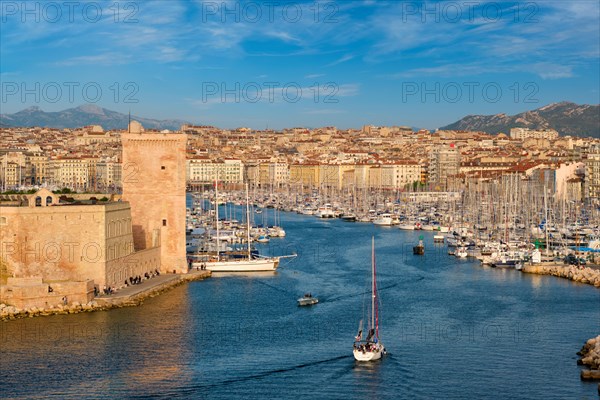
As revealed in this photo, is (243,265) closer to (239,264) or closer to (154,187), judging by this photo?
(239,264)

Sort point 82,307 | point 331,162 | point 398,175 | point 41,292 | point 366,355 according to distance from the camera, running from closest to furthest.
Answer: point 366,355 → point 41,292 → point 82,307 → point 398,175 → point 331,162

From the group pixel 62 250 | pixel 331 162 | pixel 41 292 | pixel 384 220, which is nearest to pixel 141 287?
pixel 62 250

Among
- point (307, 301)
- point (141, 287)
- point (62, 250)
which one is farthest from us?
point (141, 287)

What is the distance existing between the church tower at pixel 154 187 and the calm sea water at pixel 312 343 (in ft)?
4.58

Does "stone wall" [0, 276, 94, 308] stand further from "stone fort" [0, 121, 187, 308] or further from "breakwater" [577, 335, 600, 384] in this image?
"breakwater" [577, 335, 600, 384]

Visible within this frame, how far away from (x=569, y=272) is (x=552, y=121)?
131 metres

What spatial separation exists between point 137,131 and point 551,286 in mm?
9816

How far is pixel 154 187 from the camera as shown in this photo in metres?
20.8

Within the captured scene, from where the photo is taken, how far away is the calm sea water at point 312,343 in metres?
12.0

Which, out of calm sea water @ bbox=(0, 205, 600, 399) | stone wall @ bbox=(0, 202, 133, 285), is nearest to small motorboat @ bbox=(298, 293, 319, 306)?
calm sea water @ bbox=(0, 205, 600, 399)

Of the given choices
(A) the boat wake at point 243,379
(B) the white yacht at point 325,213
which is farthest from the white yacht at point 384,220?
(A) the boat wake at point 243,379

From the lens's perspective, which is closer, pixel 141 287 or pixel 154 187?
pixel 141 287

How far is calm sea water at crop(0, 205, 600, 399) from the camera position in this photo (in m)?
12.0

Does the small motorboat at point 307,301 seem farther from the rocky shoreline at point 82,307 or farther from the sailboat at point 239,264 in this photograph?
the sailboat at point 239,264
